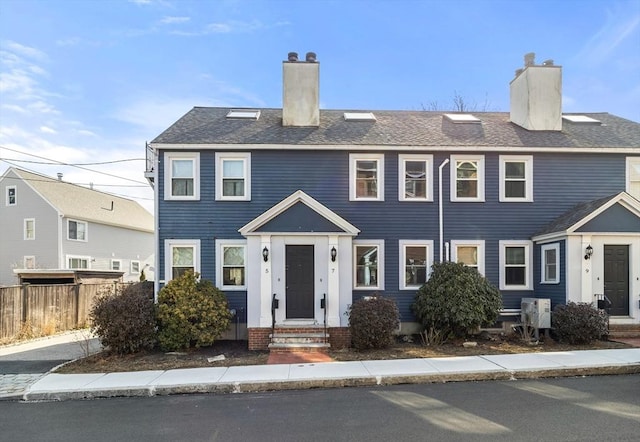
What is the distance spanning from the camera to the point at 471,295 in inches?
459

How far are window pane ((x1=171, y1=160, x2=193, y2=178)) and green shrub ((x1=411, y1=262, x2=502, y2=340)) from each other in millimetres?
7462

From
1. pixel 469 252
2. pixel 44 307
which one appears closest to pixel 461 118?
pixel 469 252

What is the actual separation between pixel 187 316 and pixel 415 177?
24.6 ft

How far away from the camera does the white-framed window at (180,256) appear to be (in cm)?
1293

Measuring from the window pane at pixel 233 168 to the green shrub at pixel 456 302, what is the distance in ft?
20.4

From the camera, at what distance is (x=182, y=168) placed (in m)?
13.1

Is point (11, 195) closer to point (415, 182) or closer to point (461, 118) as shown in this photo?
point (415, 182)

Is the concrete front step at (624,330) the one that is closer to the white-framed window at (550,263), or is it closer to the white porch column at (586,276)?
the white porch column at (586,276)

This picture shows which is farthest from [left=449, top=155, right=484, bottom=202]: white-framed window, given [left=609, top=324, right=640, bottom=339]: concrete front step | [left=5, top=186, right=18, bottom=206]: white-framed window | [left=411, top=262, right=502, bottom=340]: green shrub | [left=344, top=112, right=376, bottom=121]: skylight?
[left=5, top=186, right=18, bottom=206]: white-framed window

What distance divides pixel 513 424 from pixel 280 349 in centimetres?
623

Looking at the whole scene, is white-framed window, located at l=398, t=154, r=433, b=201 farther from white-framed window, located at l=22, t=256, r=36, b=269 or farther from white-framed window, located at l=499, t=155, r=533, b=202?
white-framed window, located at l=22, t=256, r=36, b=269

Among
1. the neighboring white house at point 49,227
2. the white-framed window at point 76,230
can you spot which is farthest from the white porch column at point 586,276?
the white-framed window at point 76,230

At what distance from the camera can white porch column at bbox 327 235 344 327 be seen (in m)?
11.7

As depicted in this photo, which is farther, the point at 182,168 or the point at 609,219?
the point at 182,168
